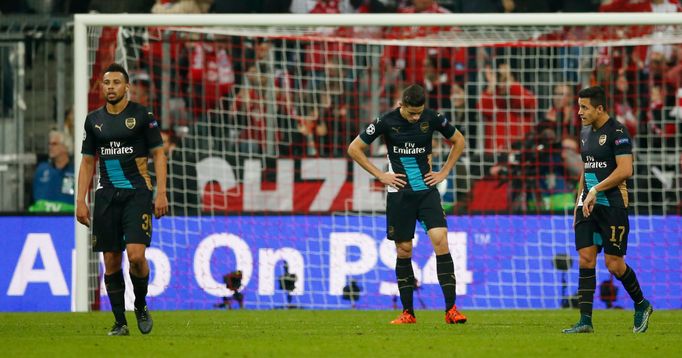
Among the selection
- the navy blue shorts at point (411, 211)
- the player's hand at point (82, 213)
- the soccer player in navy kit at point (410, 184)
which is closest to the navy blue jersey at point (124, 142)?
the player's hand at point (82, 213)

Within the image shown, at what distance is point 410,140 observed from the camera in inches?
443

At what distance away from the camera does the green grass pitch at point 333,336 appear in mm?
8516

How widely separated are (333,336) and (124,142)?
6.93 feet

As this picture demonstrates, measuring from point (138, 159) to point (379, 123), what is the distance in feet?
7.73

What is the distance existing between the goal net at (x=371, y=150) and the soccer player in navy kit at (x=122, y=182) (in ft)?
12.9

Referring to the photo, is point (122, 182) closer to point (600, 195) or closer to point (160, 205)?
point (160, 205)

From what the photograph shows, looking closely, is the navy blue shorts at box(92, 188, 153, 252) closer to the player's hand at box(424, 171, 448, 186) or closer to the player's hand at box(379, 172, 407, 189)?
the player's hand at box(379, 172, 407, 189)

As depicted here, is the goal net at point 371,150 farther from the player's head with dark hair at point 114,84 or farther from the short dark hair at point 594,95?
the player's head with dark hair at point 114,84

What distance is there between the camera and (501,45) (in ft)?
49.6

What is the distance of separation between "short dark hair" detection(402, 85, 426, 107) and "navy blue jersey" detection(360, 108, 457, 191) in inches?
9.7

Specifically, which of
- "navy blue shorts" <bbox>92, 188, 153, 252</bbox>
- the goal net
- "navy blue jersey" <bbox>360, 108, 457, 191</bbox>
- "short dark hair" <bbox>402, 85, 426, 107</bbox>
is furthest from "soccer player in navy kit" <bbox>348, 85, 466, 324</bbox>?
the goal net

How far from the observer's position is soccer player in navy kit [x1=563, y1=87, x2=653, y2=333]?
9.91m

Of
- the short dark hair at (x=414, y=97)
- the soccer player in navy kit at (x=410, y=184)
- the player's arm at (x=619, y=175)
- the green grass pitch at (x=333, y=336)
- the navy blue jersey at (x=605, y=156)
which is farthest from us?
the soccer player in navy kit at (x=410, y=184)

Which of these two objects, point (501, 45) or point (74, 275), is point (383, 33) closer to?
point (501, 45)
